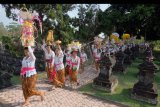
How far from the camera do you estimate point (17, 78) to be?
39.7 feet

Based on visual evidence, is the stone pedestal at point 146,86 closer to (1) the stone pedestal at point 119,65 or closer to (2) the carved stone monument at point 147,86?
(2) the carved stone monument at point 147,86

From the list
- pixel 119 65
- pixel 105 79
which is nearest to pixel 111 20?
pixel 119 65

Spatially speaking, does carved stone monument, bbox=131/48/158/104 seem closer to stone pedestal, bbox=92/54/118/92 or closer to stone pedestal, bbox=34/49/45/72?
stone pedestal, bbox=92/54/118/92

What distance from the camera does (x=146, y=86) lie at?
955 cm

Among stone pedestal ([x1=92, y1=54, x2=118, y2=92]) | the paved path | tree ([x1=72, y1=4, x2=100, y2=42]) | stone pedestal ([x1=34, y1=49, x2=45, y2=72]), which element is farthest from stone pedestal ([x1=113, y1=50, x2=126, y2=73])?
tree ([x1=72, y1=4, x2=100, y2=42])

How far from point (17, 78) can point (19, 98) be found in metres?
3.87

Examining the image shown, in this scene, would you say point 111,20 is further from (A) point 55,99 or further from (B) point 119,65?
(A) point 55,99

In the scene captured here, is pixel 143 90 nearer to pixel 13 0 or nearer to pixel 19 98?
pixel 19 98

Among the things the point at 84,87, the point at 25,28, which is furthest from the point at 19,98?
the point at 84,87

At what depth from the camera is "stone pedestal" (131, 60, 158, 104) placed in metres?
9.31

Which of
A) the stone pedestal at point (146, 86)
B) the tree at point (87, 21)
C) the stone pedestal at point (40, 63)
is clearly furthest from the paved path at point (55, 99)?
the tree at point (87, 21)

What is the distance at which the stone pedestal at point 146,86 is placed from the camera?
9.31 meters

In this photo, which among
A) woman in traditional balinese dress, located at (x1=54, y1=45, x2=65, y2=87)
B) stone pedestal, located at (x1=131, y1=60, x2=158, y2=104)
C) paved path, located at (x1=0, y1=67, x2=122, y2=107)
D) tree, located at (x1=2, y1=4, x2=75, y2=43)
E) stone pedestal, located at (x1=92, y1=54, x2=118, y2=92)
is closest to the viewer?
paved path, located at (x1=0, y1=67, x2=122, y2=107)

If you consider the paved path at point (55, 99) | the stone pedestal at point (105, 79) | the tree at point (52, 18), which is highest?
the tree at point (52, 18)
